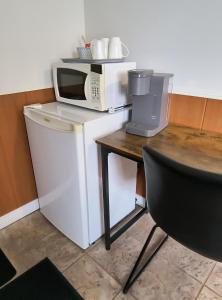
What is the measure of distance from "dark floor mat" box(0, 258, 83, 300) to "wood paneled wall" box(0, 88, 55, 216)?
1.78 feet

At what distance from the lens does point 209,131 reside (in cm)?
135

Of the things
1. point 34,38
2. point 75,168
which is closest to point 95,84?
point 75,168

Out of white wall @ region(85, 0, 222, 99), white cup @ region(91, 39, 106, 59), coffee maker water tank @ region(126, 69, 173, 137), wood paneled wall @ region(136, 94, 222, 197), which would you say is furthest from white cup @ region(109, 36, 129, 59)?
wood paneled wall @ region(136, 94, 222, 197)

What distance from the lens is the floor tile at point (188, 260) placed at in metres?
1.38

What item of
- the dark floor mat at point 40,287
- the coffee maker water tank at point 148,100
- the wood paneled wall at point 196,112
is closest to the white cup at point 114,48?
the coffee maker water tank at point 148,100

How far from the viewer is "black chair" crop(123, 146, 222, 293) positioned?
69 centimetres

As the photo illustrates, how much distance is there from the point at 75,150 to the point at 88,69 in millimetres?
486

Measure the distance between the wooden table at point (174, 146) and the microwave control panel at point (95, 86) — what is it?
240mm

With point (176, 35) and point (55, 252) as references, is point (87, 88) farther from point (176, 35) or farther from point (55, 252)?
point (55, 252)

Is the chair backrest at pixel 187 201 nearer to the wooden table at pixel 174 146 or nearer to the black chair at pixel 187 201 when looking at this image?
the black chair at pixel 187 201

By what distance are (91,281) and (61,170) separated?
69 cm

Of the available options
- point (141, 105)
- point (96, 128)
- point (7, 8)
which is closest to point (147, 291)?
point (96, 128)

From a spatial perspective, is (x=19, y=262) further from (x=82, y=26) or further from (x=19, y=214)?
(x=82, y=26)

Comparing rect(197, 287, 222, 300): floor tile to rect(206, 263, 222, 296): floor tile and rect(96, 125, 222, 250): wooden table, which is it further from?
rect(96, 125, 222, 250): wooden table
